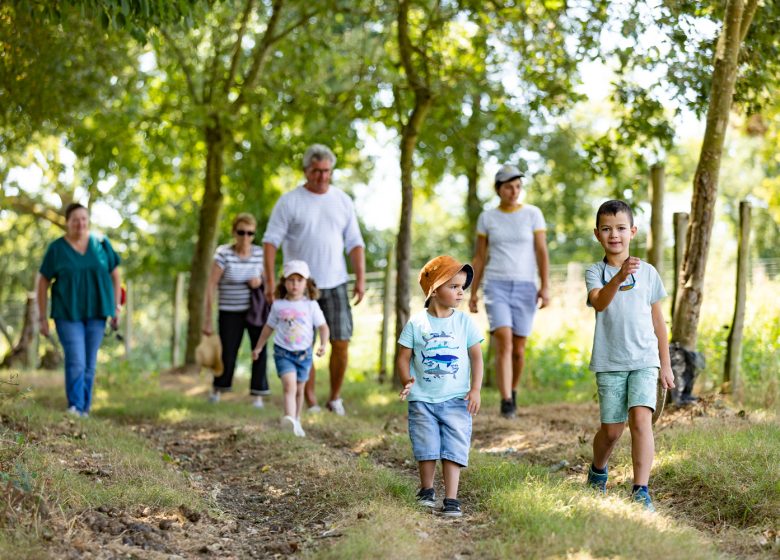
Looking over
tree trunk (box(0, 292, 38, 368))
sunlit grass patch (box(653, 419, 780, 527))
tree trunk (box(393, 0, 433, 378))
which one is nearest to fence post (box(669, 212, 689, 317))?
sunlit grass patch (box(653, 419, 780, 527))

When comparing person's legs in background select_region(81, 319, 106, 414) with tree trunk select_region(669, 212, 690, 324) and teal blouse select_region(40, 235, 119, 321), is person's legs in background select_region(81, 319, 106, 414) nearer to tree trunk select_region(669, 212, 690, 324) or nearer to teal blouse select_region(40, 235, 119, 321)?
teal blouse select_region(40, 235, 119, 321)

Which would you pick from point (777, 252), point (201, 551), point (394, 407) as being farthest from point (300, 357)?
point (777, 252)

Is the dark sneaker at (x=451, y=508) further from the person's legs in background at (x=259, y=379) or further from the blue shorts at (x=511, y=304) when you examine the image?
the person's legs in background at (x=259, y=379)

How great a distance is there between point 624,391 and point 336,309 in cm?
407

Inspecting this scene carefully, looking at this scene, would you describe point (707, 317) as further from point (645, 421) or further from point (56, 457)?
point (56, 457)

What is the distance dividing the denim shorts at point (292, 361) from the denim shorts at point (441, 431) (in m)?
2.77

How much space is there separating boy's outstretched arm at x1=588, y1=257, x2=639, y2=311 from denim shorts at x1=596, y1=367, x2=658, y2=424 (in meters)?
0.42

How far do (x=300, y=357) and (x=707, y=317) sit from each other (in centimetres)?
581

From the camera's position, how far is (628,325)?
5449 mm

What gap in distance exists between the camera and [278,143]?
15000 millimetres

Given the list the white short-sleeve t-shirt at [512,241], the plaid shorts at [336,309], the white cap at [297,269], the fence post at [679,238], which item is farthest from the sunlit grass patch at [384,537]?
the fence post at [679,238]

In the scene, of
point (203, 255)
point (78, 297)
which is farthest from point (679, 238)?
point (203, 255)

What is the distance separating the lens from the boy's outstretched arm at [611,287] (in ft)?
16.8

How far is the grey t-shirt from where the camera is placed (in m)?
5.43
